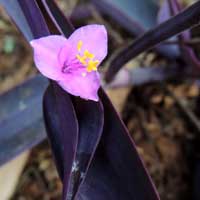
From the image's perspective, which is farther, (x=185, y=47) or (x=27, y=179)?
(x=27, y=179)

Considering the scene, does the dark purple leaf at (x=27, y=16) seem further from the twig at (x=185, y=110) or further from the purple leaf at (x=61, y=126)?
the twig at (x=185, y=110)

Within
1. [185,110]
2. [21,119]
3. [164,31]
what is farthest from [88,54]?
[185,110]

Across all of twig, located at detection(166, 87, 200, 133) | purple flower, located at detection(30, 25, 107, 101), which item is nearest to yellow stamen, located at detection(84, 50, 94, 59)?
purple flower, located at detection(30, 25, 107, 101)

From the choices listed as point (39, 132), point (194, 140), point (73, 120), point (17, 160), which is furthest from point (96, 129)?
point (194, 140)

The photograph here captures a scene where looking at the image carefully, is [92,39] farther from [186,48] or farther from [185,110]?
[185,110]

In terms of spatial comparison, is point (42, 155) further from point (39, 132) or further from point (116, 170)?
point (116, 170)

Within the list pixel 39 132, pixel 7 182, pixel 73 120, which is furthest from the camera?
pixel 7 182

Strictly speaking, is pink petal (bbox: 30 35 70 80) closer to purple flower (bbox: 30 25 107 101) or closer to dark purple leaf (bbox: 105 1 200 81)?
purple flower (bbox: 30 25 107 101)
